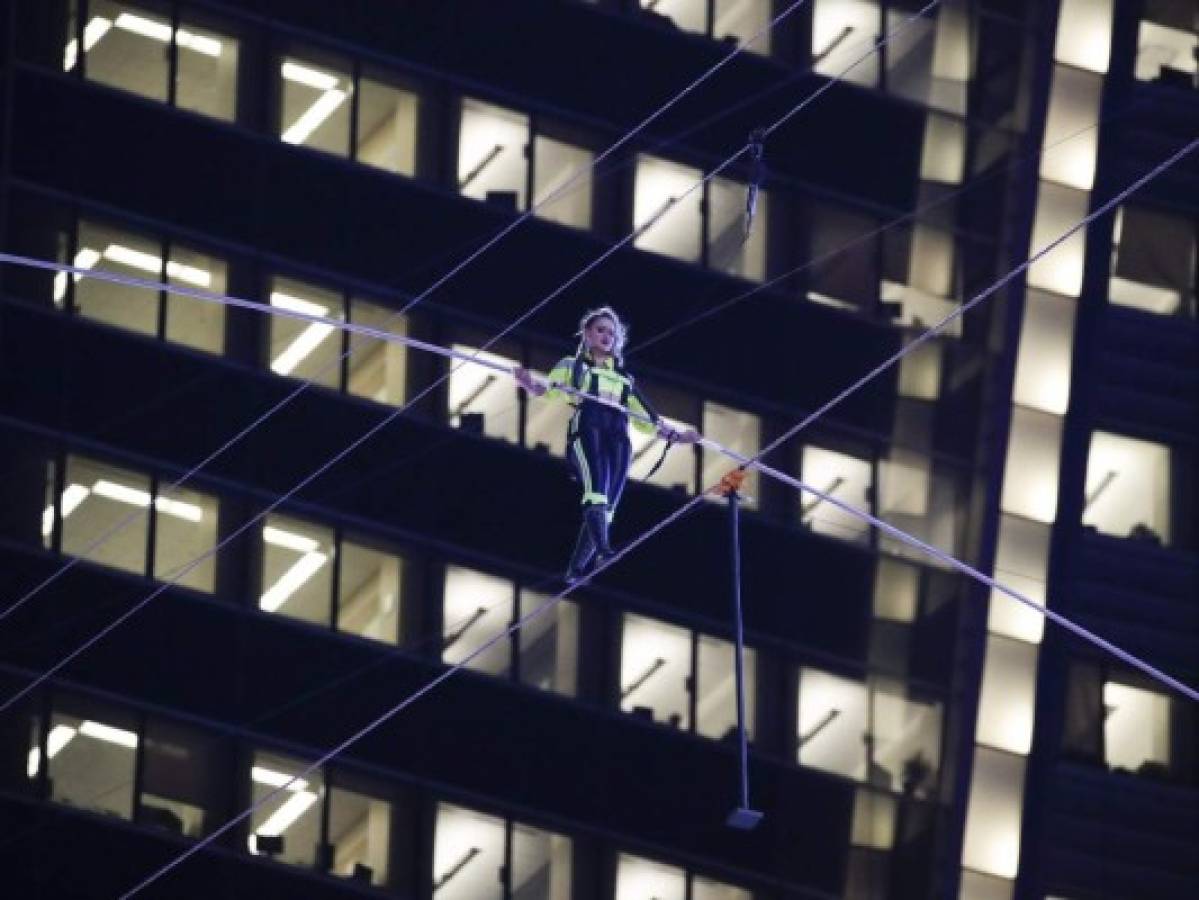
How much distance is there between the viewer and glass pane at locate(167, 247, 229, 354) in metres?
62.2

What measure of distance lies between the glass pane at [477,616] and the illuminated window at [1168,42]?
1146cm

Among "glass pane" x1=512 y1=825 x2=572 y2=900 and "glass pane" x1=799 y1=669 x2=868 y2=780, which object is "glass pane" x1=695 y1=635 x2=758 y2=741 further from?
"glass pane" x1=512 y1=825 x2=572 y2=900

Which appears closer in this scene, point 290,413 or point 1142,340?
point 290,413

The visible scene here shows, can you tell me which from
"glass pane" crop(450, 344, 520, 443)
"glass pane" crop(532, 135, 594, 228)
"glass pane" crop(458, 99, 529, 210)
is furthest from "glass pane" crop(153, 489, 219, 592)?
"glass pane" crop(532, 135, 594, 228)

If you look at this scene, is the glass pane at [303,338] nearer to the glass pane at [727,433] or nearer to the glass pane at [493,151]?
the glass pane at [493,151]

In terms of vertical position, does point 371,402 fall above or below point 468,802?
above

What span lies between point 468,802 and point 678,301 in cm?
680

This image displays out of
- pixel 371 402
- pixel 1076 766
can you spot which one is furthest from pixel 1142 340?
pixel 371 402

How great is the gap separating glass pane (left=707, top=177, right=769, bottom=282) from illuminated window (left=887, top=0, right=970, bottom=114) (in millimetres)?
2744

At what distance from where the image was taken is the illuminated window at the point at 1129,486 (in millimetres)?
66188

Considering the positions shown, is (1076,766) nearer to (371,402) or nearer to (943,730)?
(943,730)

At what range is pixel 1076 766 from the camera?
64.8 meters

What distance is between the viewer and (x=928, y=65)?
66.1 m

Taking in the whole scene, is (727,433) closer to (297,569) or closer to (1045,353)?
(1045,353)
